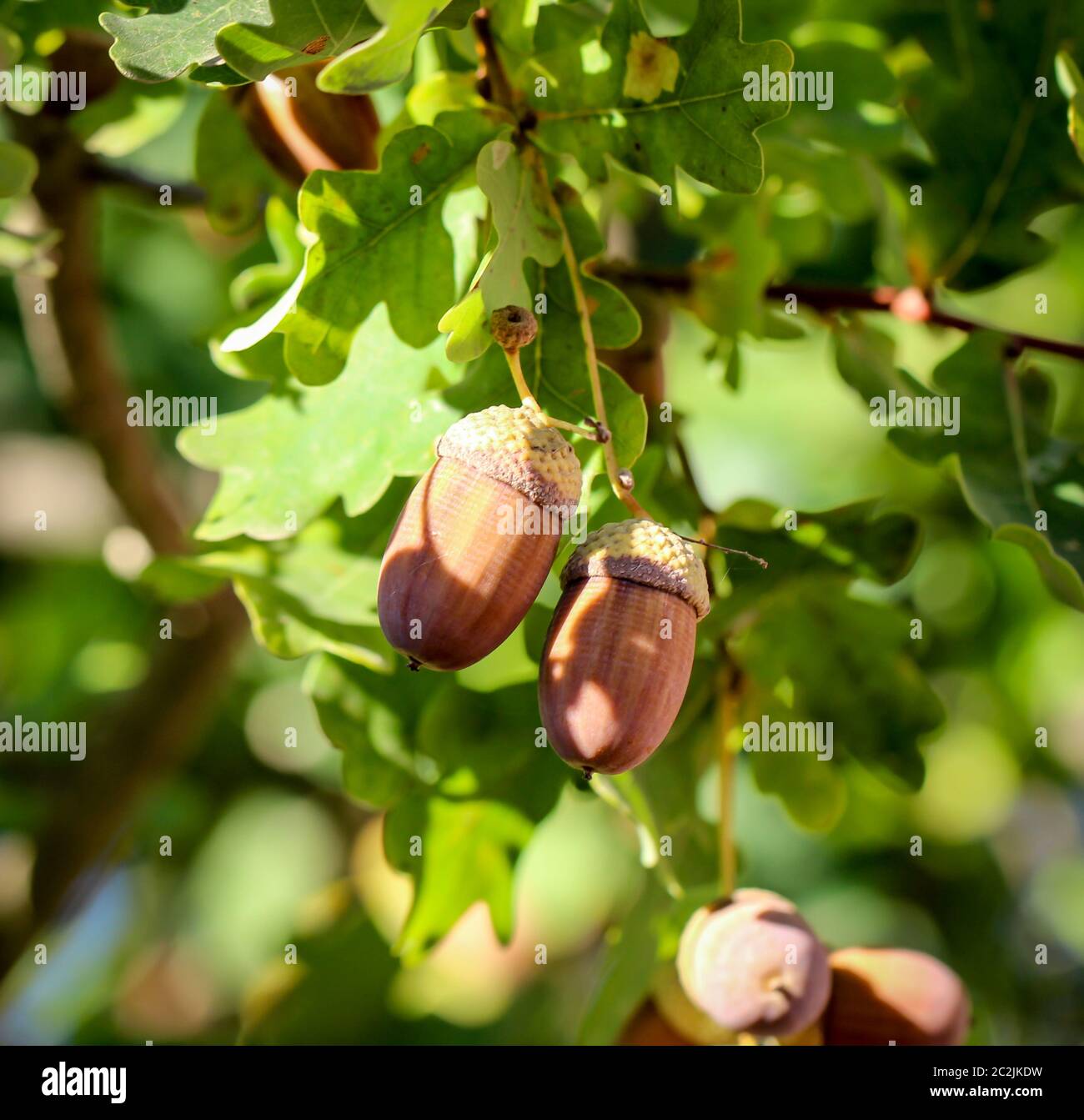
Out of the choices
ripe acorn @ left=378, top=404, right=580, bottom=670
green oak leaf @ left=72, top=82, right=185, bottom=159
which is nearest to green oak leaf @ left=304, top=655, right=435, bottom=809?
ripe acorn @ left=378, top=404, right=580, bottom=670

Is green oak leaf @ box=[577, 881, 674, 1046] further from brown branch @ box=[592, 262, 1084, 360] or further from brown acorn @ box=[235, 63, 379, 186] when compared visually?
brown acorn @ box=[235, 63, 379, 186]

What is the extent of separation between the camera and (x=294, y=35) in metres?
0.90

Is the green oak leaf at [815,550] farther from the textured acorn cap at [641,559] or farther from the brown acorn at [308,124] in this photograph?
the brown acorn at [308,124]

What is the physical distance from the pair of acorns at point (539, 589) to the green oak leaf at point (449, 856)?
0.47 meters

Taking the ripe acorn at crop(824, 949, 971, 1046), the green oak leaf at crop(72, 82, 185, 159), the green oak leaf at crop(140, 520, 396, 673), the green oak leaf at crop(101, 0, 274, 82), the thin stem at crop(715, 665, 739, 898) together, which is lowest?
the ripe acorn at crop(824, 949, 971, 1046)

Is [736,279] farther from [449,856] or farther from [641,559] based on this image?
[449,856]

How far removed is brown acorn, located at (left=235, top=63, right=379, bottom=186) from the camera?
120 cm

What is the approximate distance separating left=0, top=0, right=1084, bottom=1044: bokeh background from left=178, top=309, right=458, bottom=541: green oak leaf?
901 mm

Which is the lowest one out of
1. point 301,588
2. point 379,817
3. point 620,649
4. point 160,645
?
point 379,817

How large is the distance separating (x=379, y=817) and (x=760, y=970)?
1381 mm

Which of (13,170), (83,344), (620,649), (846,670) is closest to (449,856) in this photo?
(846,670)

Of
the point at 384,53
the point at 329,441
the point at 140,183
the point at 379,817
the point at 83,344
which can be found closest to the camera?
the point at 384,53
